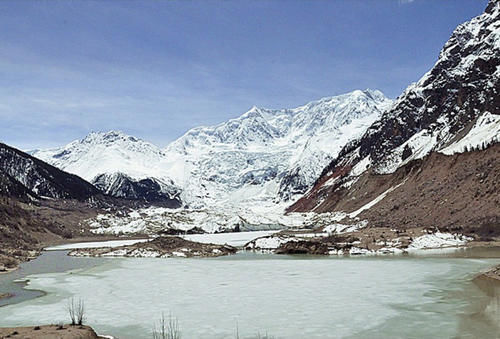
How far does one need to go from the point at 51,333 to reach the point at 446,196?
86445mm

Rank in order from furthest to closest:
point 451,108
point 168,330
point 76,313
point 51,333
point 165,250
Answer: point 451,108
point 165,250
point 76,313
point 168,330
point 51,333

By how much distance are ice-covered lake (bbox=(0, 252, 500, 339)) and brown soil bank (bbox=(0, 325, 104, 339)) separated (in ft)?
8.09

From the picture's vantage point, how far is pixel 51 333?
2208cm

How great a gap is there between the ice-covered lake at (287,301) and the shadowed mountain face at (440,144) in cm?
4168

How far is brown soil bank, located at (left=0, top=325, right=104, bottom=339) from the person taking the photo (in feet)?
70.7

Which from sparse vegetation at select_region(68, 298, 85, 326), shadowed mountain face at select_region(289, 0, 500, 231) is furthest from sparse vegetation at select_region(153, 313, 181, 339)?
shadowed mountain face at select_region(289, 0, 500, 231)

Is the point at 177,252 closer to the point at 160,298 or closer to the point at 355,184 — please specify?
the point at 160,298

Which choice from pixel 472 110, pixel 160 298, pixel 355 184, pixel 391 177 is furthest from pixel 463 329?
pixel 355 184

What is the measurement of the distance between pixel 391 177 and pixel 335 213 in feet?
68.4

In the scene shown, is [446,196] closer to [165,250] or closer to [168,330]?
[165,250]

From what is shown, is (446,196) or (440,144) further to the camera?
(440,144)

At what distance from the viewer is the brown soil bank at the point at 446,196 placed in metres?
80.2

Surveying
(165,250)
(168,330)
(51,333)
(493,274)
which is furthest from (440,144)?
(51,333)

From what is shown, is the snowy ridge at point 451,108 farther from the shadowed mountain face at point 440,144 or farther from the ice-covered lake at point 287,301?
the ice-covered lake at point 287,301
